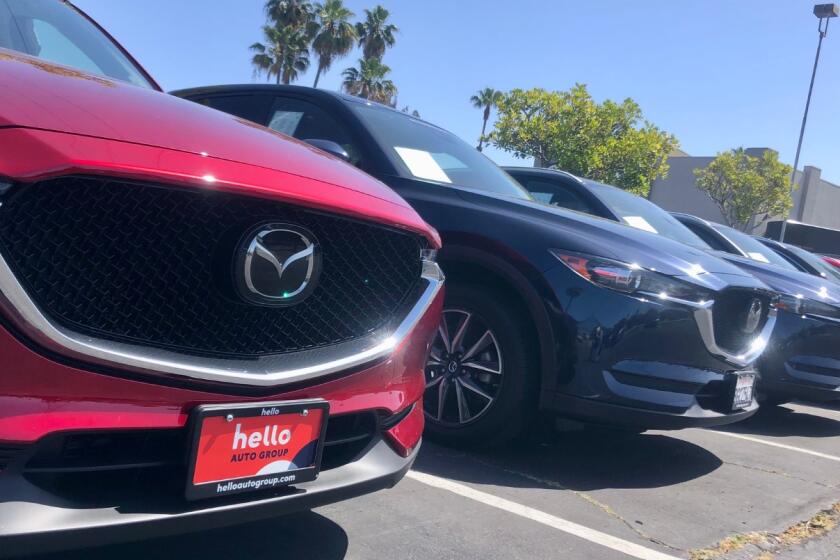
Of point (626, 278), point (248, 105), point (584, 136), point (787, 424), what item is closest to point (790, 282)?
point (787, 424)

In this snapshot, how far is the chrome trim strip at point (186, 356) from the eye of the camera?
159 cm

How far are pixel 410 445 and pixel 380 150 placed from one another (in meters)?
A: 2.11

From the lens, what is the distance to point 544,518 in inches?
129

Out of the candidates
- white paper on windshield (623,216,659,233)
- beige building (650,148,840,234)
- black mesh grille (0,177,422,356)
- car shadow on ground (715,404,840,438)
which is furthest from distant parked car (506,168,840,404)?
beige building (650,148,840,234)

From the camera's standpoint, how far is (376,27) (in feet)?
127

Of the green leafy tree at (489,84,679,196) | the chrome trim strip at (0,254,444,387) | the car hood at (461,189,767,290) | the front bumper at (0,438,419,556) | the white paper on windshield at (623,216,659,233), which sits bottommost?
the front bumper at (0,438,419,556)

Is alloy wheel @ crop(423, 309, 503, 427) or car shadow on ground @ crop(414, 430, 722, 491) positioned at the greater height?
alloy wheel @ crop(423, 309, 503, 427)

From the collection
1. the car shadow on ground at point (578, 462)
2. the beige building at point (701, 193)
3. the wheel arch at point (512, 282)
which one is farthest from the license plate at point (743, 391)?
the beige building at point (701, 193)

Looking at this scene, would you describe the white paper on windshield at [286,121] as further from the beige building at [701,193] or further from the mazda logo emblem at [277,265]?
the beige building at [701,193]

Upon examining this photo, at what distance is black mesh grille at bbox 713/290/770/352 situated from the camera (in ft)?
13.2

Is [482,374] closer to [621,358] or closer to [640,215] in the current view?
[621,358]

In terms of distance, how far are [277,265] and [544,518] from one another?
1856mm

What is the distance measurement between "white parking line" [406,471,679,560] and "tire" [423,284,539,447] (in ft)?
1.38

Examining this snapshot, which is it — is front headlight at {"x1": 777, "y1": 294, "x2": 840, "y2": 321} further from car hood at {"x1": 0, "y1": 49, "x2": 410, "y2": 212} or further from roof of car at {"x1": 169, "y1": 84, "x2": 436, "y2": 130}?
car hood at {"x1": 0, "y1": 49, "x2": 410, "y2": 212}
